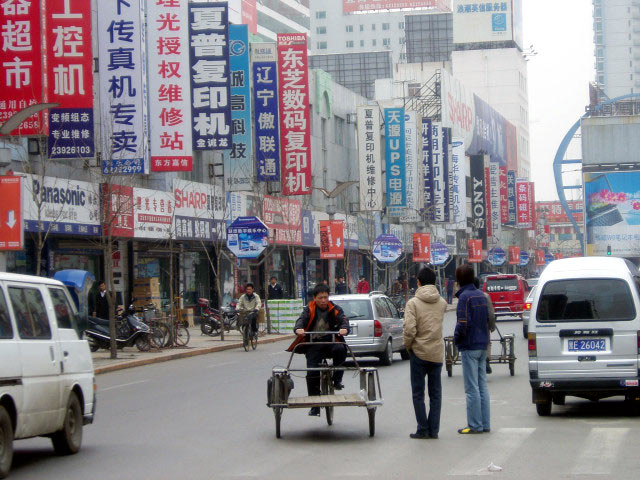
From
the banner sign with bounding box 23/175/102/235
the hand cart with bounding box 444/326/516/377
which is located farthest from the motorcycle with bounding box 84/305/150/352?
A: the hand cart with bounding box 444/326/516/377

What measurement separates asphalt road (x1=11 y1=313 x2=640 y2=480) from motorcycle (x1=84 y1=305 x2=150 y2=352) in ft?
28.4

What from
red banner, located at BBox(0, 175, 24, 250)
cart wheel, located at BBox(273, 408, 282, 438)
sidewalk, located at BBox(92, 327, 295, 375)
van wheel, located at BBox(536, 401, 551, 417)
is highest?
red banner, located at BBox(0, 175, 24, 250)

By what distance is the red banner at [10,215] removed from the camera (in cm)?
2181

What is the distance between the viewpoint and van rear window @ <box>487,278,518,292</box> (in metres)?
43.8

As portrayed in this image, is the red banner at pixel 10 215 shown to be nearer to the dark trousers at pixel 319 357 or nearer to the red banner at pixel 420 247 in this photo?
the dark trousers at pixel 319 357

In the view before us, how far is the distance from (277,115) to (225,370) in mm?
21338

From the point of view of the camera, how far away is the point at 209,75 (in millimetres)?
35281

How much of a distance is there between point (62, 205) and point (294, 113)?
1736 centimetres

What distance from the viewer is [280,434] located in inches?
A: 518

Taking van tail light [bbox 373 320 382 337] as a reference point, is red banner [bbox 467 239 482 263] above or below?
above

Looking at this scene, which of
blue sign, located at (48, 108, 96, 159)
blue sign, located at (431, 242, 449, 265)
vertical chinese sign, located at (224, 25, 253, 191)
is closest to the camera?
blue sign, located at (48, 108, 96, 159)

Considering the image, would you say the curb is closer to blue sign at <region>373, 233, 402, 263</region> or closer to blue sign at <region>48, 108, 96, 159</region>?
blue sign at <region>48, 108, 96, 159</region>

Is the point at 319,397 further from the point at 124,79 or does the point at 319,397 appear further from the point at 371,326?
the point at 124,79

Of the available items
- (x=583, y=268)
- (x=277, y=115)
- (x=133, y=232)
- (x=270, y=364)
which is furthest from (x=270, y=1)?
(x=583, y=268)
